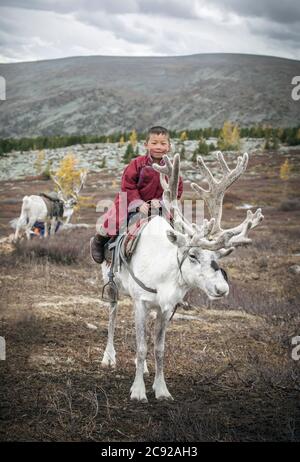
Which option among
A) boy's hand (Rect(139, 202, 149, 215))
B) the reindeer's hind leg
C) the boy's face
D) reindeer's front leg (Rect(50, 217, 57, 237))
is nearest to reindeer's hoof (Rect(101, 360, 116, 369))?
the reindeer's hind leg

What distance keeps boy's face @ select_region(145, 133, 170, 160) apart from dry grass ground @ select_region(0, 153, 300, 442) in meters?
2.46

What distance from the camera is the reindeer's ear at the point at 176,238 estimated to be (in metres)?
4.27

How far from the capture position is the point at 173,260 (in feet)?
14.8

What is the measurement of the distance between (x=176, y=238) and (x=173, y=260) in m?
0.29

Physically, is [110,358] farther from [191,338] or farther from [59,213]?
[59,213]

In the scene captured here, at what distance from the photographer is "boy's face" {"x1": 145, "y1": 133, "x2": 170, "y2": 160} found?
5199mm

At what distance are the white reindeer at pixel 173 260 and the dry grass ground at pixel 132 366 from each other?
54 centimetres

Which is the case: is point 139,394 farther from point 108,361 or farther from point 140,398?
point 108,361

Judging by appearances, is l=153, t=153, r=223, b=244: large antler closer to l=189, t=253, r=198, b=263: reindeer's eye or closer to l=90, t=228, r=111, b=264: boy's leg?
l=189, t=253, r=198, b=263: reindeer's eye

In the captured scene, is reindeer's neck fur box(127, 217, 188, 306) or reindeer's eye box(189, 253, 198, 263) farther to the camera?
reindeer's neck fur box(127, 217, 188, 306)

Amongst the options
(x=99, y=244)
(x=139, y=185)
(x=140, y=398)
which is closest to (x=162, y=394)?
(x=140, y=398)

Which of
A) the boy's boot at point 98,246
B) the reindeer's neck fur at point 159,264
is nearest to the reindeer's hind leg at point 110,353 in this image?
the boy's boot at point 98,246

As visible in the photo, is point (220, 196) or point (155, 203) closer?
point (220, 196)
